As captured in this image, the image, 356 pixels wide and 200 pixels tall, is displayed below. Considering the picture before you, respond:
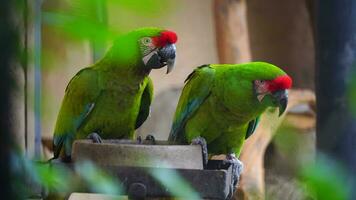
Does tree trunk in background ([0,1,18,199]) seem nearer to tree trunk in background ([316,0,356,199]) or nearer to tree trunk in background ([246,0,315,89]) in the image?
tree trunk in background ([316,0,356,199])

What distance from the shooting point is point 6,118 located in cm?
27

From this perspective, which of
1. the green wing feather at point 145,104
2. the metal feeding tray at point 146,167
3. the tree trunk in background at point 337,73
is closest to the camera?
the tree trunk in background at point 337,73

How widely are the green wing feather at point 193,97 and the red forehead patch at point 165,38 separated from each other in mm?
236

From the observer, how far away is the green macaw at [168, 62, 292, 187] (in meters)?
1.69

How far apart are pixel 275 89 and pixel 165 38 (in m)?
0.33

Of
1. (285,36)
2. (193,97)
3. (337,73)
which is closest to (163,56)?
(193,97)

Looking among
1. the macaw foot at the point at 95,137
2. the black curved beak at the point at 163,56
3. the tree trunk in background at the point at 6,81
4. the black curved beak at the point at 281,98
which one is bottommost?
the macaw foot at the point at 95,137

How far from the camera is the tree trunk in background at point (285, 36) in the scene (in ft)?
14.7

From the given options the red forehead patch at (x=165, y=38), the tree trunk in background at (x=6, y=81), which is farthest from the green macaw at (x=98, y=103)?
the tree trunk in background at (x=6, y=81)

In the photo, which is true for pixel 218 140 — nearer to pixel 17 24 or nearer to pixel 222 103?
pixel 222 103

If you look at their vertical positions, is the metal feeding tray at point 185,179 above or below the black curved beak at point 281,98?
above

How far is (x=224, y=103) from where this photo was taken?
1.76m

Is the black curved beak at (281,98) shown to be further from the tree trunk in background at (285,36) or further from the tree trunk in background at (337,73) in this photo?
the tree trunk in background at (285,36)

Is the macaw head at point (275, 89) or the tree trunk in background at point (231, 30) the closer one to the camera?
the macaw head at point (275, 89)
